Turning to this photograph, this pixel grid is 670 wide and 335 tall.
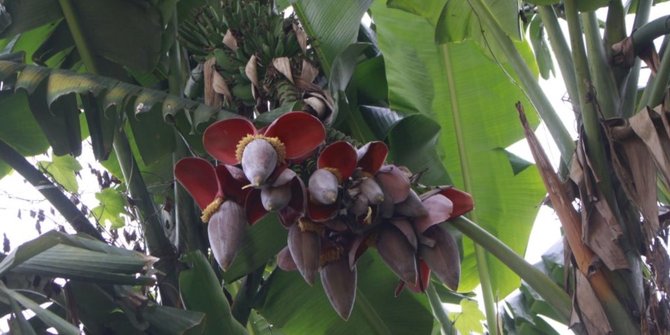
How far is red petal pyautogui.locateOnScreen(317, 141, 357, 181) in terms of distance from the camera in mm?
884

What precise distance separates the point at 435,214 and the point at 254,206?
212mm

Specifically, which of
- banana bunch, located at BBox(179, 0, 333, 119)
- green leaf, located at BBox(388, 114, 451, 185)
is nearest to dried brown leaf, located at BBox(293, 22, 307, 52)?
banana bunch, located at BBox(179, 0, 333, 119)

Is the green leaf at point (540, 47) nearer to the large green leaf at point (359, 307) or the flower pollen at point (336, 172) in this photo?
the large green leaf at point (359, 307)

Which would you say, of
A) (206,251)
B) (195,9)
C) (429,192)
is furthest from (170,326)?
(195,9)

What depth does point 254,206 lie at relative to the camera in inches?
35.8

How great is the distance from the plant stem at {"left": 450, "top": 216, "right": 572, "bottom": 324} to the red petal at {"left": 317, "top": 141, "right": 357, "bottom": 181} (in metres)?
0.21

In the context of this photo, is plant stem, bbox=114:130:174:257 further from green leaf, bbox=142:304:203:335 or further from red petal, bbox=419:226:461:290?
red petal, bbox=419:226:461:290

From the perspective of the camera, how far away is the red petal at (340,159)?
884mm

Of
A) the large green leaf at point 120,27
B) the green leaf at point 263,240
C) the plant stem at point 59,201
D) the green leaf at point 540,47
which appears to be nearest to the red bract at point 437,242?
the green leaf at point 263,240

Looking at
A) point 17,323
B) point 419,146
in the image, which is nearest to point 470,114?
point 419,146

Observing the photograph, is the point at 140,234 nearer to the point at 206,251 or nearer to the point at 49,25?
the point at 206,251

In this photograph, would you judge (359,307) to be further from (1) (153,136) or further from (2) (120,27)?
(2) (120,27)

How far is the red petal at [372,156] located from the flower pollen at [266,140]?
3.7 inches

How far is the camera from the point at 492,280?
4.93ft
